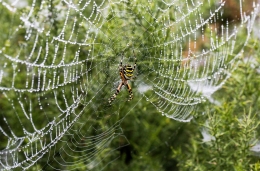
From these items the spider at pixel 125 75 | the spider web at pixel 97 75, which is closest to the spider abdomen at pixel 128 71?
the spider at pixel 125 75

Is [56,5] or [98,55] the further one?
[56,5]

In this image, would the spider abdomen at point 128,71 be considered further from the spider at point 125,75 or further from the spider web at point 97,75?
the spider web at point 97,75

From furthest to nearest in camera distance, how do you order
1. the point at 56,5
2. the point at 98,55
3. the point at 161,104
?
the point at 161,104 < the point at 56,5 < the point at 98,55

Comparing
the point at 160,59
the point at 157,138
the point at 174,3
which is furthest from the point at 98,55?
the point at 157,138

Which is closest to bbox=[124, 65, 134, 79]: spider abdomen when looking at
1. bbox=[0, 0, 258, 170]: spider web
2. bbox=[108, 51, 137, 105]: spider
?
bbox=[108, 51, 137, 105]: spider

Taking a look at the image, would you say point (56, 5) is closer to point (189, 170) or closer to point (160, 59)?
point (160, 59)

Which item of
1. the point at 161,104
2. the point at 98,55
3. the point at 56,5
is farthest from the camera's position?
the point at 161,104

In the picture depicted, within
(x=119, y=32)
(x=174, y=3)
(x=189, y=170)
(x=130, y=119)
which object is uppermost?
(x=174, y=3)

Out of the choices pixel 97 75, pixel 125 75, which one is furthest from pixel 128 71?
pixel 97 75

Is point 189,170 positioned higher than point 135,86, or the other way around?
point 135,86

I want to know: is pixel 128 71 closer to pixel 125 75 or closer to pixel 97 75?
pixel 125 75

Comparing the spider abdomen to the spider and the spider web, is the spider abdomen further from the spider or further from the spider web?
the spider web
